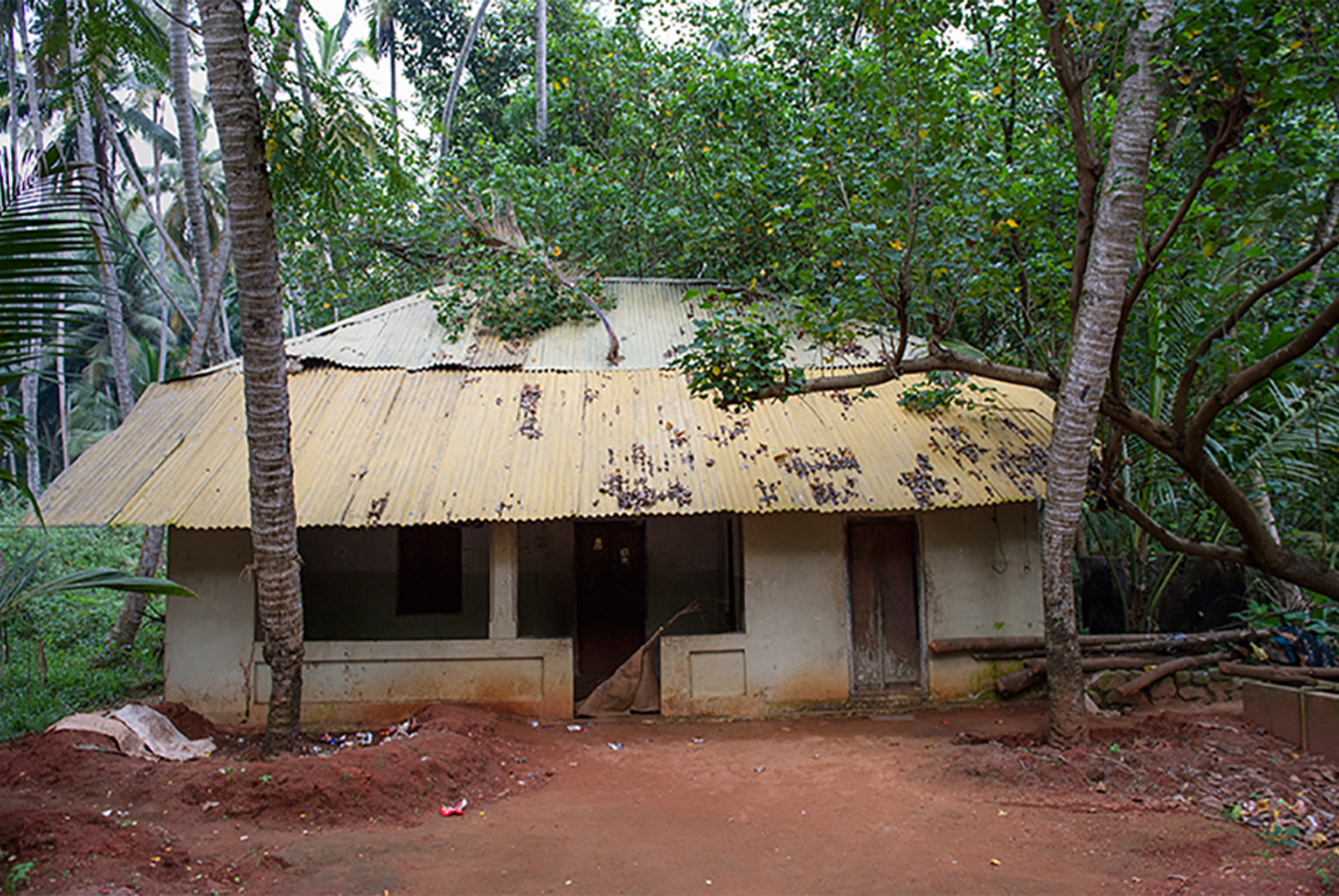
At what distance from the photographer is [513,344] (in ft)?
37.6

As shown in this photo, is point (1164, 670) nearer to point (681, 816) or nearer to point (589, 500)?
point (681, 816)

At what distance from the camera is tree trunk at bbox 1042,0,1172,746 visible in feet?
22.5

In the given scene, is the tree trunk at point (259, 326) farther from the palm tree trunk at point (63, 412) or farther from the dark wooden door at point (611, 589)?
the palm tree trunk at point (63, 412)

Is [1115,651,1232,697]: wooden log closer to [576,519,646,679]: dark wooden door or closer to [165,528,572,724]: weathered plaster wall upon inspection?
[165,528,572,724]: weathered plaster wall

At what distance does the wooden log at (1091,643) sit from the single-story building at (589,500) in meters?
0.17

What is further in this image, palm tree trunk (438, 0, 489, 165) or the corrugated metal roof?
palm tree trunk (438, 0, 489, 165)

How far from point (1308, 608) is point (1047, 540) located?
13.5 ft

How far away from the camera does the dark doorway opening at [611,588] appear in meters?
11.9

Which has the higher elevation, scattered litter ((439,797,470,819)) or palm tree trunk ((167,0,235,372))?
palm tree trunk ((167,0,235,372))

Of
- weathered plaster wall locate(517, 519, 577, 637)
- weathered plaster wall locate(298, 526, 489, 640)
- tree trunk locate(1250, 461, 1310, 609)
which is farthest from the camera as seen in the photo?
weathered plaster wall locate(517, 519, 577, 637)

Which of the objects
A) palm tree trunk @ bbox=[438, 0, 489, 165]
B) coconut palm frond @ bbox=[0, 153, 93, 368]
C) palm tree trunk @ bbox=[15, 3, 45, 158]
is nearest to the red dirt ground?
coconut palm frond @ bbox=[0, 153, 93, 368]

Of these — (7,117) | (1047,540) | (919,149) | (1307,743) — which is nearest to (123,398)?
(7,117)

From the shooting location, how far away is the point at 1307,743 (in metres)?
6.73

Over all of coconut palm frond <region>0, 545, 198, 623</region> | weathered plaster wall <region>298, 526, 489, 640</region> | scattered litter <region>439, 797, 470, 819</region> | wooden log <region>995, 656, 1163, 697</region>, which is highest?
coconut palm frond <region>0, 545, 198, 623</region>
